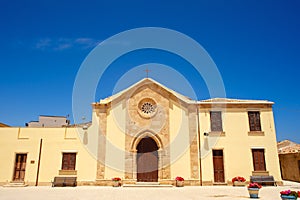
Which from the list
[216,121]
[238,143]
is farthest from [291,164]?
[216,121]

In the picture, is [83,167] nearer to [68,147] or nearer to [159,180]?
[68,147]

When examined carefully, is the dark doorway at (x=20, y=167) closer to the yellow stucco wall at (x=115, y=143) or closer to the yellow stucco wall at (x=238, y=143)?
the yellow stucco wall at (x=115, y=143)

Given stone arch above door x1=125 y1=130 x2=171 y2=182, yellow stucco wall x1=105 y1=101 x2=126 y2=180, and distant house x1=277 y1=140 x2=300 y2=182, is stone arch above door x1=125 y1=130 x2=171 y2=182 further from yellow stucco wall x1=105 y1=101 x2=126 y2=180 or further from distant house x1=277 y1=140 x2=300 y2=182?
distant house x1=277 y1=140 x2=300 y2=182

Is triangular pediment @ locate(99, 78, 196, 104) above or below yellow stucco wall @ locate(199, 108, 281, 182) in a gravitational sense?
above

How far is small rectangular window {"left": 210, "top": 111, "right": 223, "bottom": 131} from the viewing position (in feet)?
59.1

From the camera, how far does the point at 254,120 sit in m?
18.1

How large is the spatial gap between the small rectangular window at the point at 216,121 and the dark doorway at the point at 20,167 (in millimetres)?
13109

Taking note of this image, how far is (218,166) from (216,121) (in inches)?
121

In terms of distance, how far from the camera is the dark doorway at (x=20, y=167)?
56.8ft

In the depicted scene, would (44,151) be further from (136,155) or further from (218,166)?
(218,166)

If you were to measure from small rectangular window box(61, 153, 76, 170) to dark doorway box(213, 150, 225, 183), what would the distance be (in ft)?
31.4

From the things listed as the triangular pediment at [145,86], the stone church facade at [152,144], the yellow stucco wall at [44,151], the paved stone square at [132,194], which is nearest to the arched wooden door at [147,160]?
the stone church facade at [152,144]

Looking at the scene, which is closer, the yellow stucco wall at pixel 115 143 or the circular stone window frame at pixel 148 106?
the yellow stucco wall at pixel 115 143

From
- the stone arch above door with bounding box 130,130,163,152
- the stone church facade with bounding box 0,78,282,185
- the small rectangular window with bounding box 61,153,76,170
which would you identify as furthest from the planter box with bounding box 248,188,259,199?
the small rectangular window with bounding box 61,153,76,170
